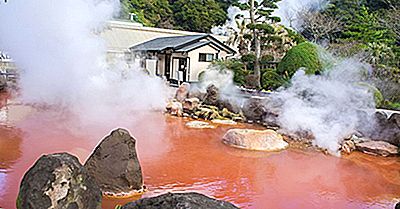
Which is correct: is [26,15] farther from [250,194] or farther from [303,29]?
[303,29]

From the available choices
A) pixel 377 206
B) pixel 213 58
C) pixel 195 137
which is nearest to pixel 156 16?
pixel 213 58

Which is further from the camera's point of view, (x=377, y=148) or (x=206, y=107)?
(x=206, y=107)

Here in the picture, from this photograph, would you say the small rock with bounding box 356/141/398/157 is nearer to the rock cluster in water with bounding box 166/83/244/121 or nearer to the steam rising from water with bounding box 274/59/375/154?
the steam rising from water with bounding box 274/59/375/154

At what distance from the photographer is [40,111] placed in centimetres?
1158

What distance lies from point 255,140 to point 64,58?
8527mm

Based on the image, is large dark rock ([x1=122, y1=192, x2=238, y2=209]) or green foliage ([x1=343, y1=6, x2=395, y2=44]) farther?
green foliage ([x1=343, y1=6, x2=395, y2=44])

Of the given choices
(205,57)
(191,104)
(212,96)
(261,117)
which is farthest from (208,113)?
(205,57)

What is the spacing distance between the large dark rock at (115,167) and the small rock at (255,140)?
10.7 ft

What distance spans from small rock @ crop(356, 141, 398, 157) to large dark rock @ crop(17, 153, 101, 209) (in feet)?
21.7

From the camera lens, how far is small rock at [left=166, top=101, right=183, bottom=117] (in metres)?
12.3

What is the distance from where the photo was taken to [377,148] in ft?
27.4

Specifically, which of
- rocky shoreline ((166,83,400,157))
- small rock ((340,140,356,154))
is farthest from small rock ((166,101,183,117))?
small rock ((340,140,356,154))

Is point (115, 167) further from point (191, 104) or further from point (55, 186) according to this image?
point (191, 104)

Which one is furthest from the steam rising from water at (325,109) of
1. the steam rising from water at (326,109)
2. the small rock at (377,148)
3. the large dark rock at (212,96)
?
the large dark rock at (212,96)
